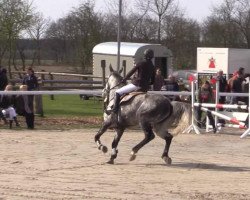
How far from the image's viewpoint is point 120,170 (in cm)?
1195

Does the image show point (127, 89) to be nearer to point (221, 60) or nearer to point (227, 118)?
point (227, 118)

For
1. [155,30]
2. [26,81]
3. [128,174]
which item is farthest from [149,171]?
[155,30]

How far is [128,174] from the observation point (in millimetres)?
11430

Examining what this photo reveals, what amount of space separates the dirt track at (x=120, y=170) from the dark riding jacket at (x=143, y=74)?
1.49 meters

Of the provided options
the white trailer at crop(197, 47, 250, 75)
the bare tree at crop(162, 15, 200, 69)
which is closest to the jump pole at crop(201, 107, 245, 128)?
the white trailer at crop(197, 47, 250, 75)

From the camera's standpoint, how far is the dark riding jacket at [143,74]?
13164mm

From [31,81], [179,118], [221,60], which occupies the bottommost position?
[179,118]

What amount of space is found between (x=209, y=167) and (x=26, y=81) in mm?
10890

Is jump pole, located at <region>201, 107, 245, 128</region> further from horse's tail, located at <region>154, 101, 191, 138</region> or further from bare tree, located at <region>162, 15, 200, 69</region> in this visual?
bare tree, located at <region>162, 15, 200, 69</region>

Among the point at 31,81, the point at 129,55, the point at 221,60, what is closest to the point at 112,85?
the point at 31,81

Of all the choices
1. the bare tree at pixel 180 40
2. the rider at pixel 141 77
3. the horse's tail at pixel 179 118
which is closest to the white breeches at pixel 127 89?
the rider at pixel 141 77

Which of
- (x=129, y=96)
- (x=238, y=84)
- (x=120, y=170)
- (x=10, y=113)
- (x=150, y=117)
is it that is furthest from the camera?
(x=238, y=84)

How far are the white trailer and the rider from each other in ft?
58.3

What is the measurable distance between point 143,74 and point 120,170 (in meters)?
2.18
